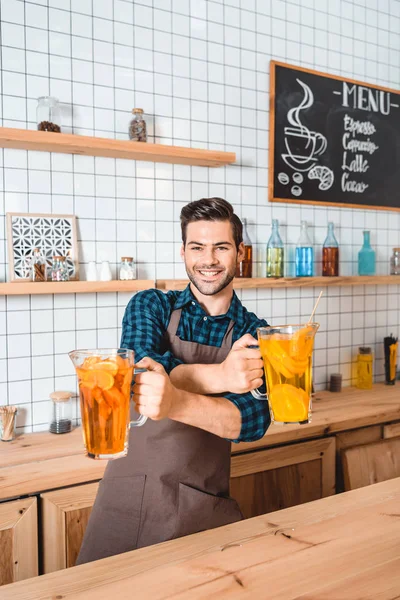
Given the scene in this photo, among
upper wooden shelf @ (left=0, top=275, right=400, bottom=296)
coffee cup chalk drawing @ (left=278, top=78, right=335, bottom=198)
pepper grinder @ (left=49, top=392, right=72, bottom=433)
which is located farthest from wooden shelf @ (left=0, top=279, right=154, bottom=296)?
coffee cup chalk drawing @ (left=278, top=78, right=335, bottom=198)

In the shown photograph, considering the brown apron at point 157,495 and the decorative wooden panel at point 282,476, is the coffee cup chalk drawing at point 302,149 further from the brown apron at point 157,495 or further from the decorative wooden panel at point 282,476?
the brown apron at point 157,495

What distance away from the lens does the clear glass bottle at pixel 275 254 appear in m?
2.72

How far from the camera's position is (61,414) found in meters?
2.23

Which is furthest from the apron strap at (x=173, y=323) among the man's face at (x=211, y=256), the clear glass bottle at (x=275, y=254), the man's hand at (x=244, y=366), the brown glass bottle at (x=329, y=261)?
the brown glass bottle at (x=329, y=261)

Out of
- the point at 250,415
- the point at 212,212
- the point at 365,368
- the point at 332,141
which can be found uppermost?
the point at 332,141

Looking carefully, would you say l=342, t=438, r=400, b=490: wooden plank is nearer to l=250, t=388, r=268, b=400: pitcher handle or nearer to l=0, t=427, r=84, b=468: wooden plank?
l=250, t=388, r=268, b=400: pitcher handle

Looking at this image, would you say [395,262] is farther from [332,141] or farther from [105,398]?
[105,398]

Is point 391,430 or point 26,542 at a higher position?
point 391,430

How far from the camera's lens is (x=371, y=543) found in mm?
1111

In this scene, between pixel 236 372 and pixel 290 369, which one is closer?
pixel 290 369

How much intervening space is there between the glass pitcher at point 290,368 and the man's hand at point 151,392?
22 centimetres

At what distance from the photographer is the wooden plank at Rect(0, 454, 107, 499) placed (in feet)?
5.79

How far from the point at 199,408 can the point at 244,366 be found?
15 cm

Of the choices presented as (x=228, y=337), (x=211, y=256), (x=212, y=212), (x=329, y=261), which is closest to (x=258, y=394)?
(x=228, y=337)
